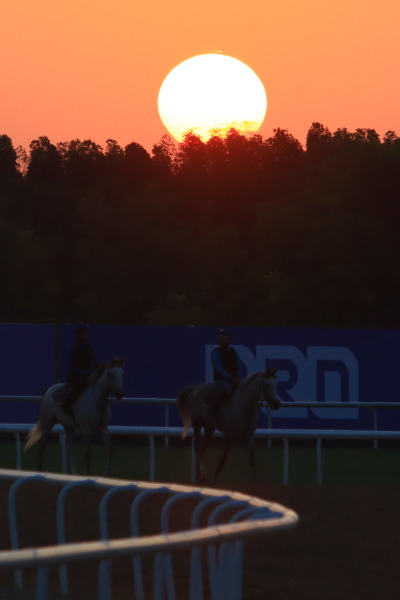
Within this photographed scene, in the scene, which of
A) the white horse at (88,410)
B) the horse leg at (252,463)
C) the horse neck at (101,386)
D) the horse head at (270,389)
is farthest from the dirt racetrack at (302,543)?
the horse neck at (101,386)

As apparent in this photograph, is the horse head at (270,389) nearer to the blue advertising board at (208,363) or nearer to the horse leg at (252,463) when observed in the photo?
the horse leg at (252,463)

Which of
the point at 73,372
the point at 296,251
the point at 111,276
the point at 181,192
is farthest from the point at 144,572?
the point at 181,192

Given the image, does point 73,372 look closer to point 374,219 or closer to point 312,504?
point 312,504

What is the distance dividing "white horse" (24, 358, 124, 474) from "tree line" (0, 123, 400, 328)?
104 feet

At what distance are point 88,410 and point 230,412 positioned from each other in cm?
170

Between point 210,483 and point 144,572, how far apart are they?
20.4ft

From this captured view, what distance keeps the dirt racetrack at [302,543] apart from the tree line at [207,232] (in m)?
34.3

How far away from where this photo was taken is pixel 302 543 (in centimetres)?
1212

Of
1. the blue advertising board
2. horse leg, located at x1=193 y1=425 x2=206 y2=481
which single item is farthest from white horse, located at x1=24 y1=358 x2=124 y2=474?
the blue advertising board

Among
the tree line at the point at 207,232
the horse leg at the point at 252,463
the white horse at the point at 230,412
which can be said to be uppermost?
the tree line at the point at 207,232

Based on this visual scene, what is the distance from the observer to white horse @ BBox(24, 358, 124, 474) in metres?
17.3

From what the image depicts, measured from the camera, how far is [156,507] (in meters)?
13.9

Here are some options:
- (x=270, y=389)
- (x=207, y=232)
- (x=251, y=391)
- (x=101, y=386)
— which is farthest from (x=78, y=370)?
(x=207, y=232)

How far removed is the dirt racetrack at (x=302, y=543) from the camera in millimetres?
10023
